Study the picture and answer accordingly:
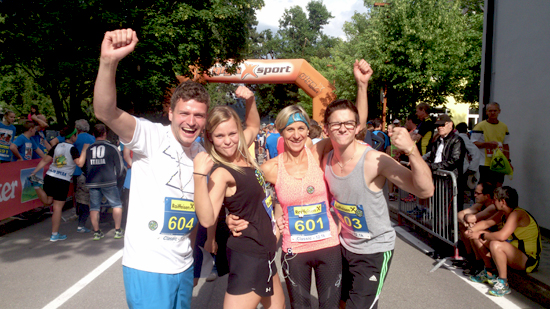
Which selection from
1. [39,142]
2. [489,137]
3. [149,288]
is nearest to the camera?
[149,288]

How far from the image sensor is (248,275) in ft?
8.45

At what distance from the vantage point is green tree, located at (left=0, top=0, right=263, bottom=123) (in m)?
10.9

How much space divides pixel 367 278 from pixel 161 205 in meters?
1.45

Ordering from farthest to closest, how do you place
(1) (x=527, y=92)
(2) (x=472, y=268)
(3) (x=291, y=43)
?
1. (3) (x=291, y=43)
2. (1) (x=527, y=92)
3. (2) (x=472, y=268)

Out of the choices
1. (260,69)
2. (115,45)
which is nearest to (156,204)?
(115,45)

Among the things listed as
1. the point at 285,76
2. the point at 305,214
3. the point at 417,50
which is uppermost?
the point at 417,50

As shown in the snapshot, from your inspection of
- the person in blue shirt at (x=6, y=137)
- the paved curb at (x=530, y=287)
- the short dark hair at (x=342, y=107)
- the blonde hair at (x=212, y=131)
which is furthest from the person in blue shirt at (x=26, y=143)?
the paved curb at (x=530, y=287)

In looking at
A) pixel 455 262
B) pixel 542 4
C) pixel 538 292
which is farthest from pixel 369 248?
pixel 542 4

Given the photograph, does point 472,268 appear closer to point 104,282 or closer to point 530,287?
point 530,287

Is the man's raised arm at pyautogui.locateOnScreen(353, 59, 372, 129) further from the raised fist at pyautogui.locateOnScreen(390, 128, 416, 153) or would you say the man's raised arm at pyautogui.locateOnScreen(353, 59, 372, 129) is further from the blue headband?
the raised fist at pyautogui.locateOnScreen(390, 128, 416, 153)

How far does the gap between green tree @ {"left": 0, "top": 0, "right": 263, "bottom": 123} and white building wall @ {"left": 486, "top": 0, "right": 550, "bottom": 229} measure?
844 cm

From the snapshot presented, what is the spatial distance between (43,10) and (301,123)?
10.8m

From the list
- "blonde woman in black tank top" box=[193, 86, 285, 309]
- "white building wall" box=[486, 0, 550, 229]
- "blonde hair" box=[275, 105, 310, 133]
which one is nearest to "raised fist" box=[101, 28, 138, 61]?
"blonde woman in black tank top" box=[193, 86, 285, 309]

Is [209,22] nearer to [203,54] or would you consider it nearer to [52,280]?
[203,54]
